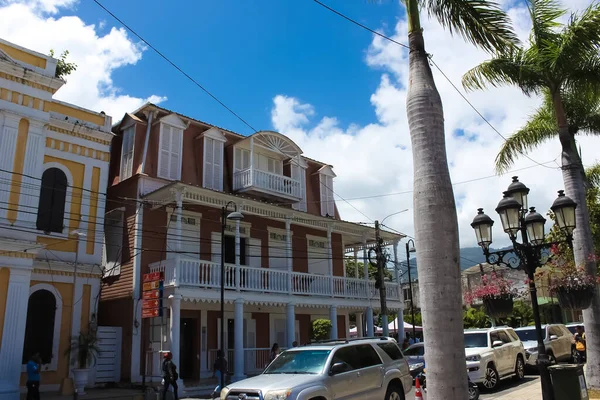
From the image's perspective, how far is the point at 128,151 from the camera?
875 inches

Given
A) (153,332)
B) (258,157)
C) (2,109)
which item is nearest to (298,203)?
(258,157)

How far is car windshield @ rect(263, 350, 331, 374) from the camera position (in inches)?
401

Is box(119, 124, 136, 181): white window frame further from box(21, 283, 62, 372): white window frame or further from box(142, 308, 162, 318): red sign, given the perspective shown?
box(142, 308, 162, 318): red sign

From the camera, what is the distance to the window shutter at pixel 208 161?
22.9 meters

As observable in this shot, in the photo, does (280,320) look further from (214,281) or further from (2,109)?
(2,109)

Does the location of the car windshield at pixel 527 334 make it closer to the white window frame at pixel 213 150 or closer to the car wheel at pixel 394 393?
the car wheel at pixel 394 393

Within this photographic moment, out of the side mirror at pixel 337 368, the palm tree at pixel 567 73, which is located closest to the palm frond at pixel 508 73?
the palm tree at pixel 567 73

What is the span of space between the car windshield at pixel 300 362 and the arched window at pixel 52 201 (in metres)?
11.4

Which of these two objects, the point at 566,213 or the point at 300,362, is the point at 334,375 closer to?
the point at 300,362

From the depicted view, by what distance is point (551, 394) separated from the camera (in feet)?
27.9

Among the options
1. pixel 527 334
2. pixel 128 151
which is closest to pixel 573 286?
pixel 527 334

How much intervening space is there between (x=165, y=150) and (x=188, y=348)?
328 inches

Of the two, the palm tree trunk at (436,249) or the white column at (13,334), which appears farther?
the white column at (13,334)

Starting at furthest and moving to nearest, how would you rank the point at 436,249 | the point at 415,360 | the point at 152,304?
1. the point at 152,304
2. the point at 415,360
3. the point at 436,249
